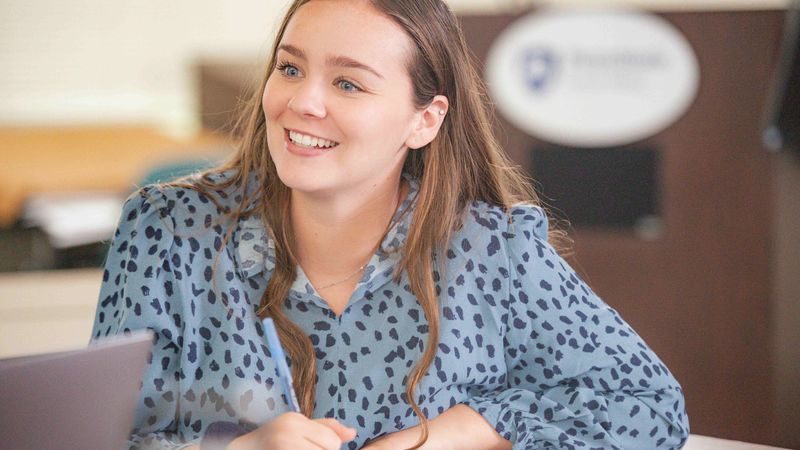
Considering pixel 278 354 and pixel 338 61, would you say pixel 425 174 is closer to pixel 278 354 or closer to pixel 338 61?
pixel 338 61

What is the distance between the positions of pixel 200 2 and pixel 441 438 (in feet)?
13.3

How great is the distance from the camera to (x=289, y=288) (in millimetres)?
1367


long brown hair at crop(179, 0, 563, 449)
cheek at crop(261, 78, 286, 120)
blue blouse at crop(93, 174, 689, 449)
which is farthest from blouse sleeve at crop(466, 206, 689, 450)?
cheek at crop(261, 78, 286, 120)

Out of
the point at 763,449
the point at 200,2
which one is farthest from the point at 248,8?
the point at 763,449

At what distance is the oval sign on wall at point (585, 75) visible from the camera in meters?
3.48

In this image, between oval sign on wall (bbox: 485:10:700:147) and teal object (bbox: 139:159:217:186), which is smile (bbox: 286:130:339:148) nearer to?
teal object (bbox: 139:159:217:186)

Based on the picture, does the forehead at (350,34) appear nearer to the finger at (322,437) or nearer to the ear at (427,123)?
the ear at (427,123)

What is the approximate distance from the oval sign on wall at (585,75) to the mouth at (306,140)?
229cm

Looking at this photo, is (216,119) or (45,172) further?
(45,172)

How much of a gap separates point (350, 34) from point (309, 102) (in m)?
0.11

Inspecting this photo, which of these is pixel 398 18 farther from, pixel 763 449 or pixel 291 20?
pixel 763 449

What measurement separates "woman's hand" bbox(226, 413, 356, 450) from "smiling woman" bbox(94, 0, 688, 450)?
0.56 feet

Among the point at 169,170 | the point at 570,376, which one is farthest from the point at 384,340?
the point at 169,170

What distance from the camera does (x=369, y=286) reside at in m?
1.37
